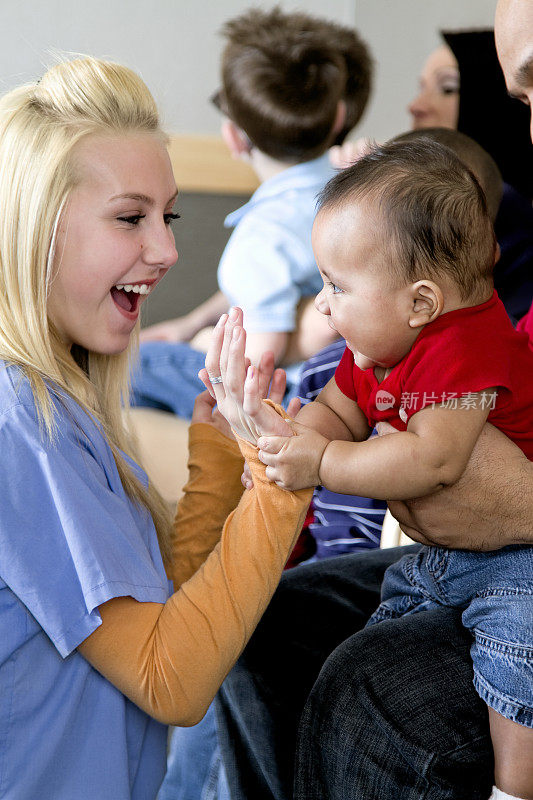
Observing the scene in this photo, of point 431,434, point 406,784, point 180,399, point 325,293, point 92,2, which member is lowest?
point 180,399

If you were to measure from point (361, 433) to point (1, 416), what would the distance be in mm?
365

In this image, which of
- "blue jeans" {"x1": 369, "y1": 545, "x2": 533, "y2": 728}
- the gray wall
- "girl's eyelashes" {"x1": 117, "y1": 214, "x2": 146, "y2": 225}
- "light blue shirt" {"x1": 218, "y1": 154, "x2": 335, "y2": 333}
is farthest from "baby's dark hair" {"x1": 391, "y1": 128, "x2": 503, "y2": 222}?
the gray wall

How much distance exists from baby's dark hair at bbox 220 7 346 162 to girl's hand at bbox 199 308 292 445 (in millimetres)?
1252

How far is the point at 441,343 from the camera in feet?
2.54

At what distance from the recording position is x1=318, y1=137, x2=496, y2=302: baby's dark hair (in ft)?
2.48

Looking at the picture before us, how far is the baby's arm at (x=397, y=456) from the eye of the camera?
2.50 ft

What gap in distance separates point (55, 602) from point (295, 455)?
0.26 metres

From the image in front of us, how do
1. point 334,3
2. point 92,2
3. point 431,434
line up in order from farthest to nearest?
1. point 334,3
2. point 92,2
3. point 431,434

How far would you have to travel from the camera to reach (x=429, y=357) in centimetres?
78

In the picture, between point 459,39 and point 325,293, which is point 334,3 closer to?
point 459,39

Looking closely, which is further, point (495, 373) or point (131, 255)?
point (131, 255)

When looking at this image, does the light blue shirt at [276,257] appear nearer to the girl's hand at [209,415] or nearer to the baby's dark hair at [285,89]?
the baby's dark hair at [285,89]

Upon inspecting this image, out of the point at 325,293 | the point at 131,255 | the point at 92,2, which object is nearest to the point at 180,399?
the point at 131,255

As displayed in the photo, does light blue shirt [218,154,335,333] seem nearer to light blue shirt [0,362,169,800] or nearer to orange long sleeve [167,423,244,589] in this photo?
orange long sleeve [167,423,244,589]
